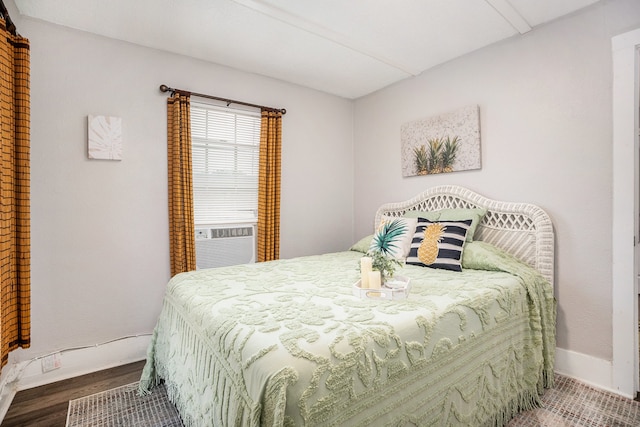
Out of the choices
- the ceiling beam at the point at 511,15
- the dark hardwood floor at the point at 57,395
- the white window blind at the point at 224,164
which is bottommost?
the dark hardwood floor at the point at 57,395


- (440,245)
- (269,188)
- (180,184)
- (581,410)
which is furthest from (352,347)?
(269,188)

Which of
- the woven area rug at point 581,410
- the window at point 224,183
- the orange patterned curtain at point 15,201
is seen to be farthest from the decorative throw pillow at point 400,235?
the orange patterned curtain at point 15,201

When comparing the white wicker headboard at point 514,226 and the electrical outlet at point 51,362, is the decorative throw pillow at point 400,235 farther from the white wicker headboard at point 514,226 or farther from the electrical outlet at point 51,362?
the electrical outlet at point 51,362

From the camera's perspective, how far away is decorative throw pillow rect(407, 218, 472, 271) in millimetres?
2277

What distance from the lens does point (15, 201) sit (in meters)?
1.91

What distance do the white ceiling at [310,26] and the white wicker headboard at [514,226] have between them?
4.17 ft

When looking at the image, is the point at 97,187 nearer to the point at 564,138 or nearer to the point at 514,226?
the point at 514,226

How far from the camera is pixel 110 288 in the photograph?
247cm

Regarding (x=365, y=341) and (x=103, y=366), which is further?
(x=103, y=366)

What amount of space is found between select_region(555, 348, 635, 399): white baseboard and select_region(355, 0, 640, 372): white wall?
41mm

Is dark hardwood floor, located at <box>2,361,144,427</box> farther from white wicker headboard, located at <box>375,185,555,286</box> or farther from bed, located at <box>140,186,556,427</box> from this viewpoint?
white wicker headboard, located at <box>375,185,555,286</box>

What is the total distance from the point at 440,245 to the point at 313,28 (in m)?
1.91

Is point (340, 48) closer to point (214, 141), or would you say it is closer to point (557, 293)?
point (214, 141)

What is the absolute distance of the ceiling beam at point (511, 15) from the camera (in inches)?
81.0
